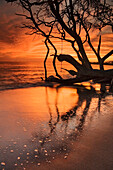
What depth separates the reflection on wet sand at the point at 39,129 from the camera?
414 cm

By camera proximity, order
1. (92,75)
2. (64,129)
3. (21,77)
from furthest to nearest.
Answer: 1. (21,77)
2. (92,75)
3. (64,129)

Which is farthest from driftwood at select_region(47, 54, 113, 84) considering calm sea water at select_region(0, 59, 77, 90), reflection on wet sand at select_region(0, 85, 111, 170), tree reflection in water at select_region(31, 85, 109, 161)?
tree reflection in water at select_region(31, 85, 109, 161)

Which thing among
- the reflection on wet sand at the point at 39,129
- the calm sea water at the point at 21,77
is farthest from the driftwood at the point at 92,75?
the reflection on wet sand at the point at 39,129

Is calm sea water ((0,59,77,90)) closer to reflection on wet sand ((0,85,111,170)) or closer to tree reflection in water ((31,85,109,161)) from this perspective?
reflection on wet sand ((0,85,111,170))

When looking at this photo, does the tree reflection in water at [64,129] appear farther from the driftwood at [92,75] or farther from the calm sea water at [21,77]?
the calm sea water at [21,77]

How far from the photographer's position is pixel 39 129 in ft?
18.6

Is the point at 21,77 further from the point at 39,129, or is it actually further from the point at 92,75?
the point at 39,129

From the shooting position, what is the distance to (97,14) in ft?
53.4

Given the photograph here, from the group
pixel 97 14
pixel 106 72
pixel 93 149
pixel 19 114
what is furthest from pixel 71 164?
pixel 97 14

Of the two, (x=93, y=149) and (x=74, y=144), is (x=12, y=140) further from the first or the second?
(x=93, y=149)

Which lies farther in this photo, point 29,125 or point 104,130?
point 29,125

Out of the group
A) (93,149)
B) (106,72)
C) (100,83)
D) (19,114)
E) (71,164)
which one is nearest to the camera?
(71,164)

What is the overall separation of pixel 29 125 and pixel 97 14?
12.4m

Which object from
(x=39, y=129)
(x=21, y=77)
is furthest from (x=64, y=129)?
(x=21, y=77)
